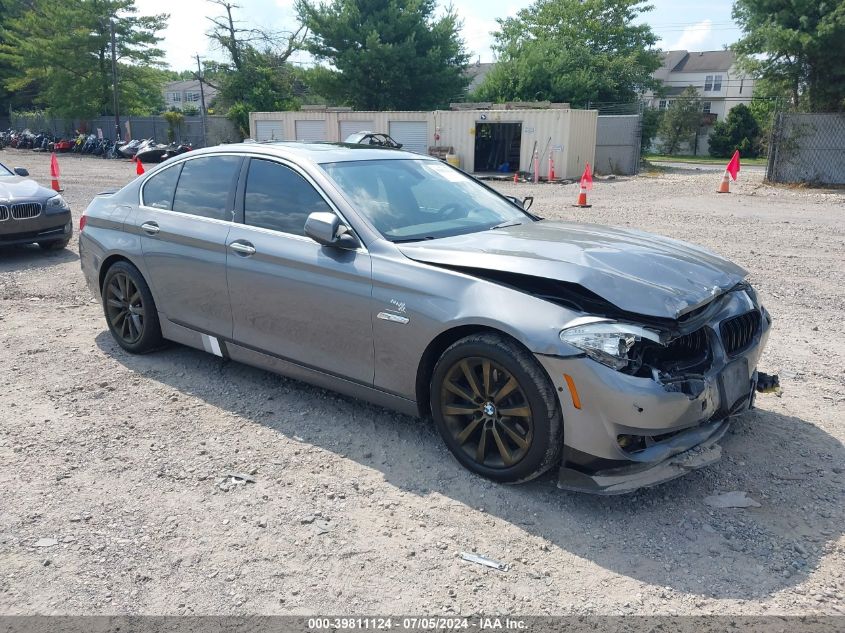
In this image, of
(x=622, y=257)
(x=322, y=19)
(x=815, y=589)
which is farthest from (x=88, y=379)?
(x=322, y=19)

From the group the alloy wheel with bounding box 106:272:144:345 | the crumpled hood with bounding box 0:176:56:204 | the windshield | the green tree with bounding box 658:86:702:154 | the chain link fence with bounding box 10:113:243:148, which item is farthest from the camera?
the green tree with bounding box 658:86:702:154

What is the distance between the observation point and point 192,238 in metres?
4.88

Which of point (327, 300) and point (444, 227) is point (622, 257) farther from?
point (327, 300)

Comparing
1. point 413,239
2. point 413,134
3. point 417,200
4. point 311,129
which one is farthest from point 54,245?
point 311,129

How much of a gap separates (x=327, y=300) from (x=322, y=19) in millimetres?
37958

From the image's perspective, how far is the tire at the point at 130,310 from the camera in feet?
17.7

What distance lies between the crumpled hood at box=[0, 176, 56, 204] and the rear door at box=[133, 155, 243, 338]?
16.7ft

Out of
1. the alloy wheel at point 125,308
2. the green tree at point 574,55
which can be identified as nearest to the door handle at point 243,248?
the alloy wheel at point 125,308

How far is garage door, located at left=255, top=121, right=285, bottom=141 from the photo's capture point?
32.4m

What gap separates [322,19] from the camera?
38031 millimetres

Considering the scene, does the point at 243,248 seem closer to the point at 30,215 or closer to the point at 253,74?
the point at 30,215

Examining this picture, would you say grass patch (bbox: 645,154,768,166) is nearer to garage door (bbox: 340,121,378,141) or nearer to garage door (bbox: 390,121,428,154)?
garage door (bbox: 390,121,428,154)

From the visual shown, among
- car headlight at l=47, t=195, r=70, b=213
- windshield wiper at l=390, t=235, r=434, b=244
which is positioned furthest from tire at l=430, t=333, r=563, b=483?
car headlight at l=47, t=195, r=70, b=213

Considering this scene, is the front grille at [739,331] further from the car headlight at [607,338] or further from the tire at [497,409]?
the tire at [497,409]
